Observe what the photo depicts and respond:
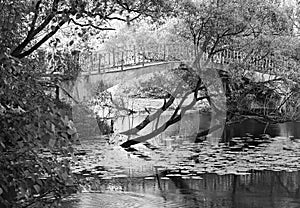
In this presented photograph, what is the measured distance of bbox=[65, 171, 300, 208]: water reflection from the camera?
4.97m

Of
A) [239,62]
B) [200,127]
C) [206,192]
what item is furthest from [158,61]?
[206,192]

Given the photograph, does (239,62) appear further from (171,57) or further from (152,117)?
(152,117)

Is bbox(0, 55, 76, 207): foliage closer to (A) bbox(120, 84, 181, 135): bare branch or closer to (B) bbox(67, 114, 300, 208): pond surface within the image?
(B) bbox(67, 114, 300, 208): pond surface

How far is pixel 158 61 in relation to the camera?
899 centimetres

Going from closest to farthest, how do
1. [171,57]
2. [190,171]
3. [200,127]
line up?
[190,171] → [171,57] → [200,127]

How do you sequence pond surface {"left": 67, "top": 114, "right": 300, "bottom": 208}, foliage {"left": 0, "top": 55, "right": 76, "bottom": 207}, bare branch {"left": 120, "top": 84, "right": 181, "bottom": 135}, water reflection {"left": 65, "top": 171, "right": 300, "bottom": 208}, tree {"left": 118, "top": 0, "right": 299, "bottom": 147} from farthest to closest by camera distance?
bare branch {"left": 120, "top": 84, "right": 181, "bottom": 135} < tree {"left": 118, "top": 0, "right": 299, "bottom": 147} < pond surface {"left": 67, "top": 114, "right": 300, "bottom": 208} < water reflection {"left": 65, "top": 171, "right": 300, "bottom": 208} < foliage {"left": 0, "top": 55, "right": 76, "bottom": 207}

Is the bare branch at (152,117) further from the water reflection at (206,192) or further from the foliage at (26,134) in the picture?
the foliage at (26,134)

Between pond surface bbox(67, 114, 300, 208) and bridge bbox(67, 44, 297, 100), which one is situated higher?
bridge bbox(67, 44, 297, 100)

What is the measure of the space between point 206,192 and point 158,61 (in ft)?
12.7

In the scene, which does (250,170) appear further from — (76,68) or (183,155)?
(76,68)

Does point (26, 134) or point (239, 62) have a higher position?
point (239, 62)

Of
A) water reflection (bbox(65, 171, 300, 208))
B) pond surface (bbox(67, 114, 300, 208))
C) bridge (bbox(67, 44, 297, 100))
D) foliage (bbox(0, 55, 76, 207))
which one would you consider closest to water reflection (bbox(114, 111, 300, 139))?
pond surface (bbox(67, 114, 300, 208))

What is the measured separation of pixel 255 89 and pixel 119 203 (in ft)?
16.8

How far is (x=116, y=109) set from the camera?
9.05 meters
